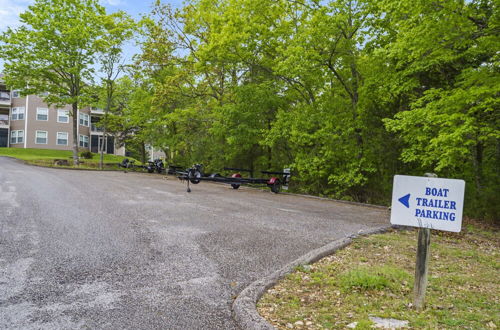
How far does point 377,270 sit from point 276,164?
13.5 meters

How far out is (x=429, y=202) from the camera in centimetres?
320

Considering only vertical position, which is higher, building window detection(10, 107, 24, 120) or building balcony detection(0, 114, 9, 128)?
building window detection(10, 107, 24, 120)

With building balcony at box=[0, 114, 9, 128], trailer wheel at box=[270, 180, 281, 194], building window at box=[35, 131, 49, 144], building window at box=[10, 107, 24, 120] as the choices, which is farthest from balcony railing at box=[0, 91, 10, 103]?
trailer wheel at box=[270, 180, 281, 194]

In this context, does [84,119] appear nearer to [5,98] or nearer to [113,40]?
[5,98]

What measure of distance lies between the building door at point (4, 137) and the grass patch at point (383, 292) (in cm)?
5195

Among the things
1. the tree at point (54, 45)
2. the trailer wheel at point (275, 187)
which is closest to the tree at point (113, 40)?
the tree at point (54, 45)

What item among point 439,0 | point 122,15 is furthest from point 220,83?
point 439,0

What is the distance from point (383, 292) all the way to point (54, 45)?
99.4 ft

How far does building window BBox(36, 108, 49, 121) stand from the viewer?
143 ft

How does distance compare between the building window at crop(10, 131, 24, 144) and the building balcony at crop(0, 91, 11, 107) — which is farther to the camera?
the building balcony at crop(0, 91, 11, 107)

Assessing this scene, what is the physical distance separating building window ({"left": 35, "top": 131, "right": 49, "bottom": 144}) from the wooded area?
29857mm

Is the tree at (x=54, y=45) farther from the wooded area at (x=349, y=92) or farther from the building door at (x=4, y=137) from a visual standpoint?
the building door at (x=4, y=137)

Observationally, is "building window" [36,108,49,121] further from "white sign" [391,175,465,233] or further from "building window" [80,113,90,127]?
"white sign" [391,175,465,233]

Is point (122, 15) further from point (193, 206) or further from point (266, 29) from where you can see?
point (193, 206)
